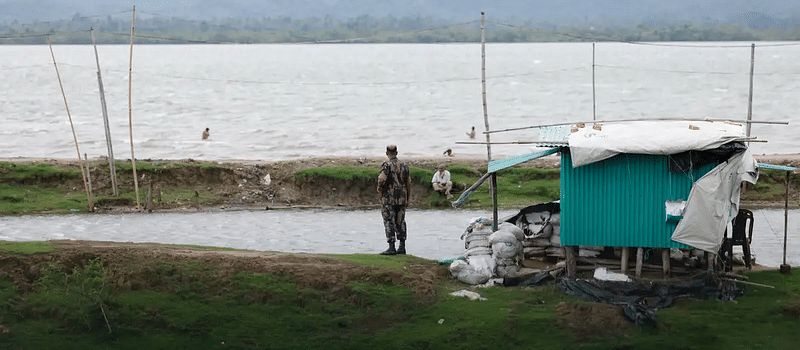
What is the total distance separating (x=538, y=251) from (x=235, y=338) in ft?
17.5

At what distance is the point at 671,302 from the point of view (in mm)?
12695

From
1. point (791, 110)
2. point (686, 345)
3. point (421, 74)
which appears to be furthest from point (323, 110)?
point (686, 345)

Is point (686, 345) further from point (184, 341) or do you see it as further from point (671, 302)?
point (184, 341)

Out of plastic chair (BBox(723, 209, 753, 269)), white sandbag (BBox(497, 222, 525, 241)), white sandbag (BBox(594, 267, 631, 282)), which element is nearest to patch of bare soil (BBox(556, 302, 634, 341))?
white sandbag (BBox(594, 267, 631, 282))

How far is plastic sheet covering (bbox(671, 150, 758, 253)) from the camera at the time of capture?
42.0 feet

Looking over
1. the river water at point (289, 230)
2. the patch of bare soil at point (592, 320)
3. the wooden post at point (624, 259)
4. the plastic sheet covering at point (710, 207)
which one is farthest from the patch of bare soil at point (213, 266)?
the plastic sheet covering at point (710, 207)

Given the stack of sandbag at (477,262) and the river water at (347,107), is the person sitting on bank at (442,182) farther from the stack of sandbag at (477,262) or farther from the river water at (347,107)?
the stack of sandbag at (477,262)

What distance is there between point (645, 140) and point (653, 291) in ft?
6.98

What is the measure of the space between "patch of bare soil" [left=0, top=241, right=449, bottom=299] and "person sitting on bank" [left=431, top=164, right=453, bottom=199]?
8.23m

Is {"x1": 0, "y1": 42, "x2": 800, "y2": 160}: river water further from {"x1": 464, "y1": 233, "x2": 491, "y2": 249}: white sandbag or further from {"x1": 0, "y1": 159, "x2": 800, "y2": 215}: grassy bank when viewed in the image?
{"x1": 464, "y1": 233, "x2": 491, "y2": 249}: white sandbag

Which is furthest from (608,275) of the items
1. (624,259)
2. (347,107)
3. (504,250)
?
(347,107)

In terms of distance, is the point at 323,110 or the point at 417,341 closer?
the point at 417,341

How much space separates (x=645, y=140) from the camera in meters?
13.0

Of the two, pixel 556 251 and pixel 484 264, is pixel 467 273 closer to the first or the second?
pixel 484 264
